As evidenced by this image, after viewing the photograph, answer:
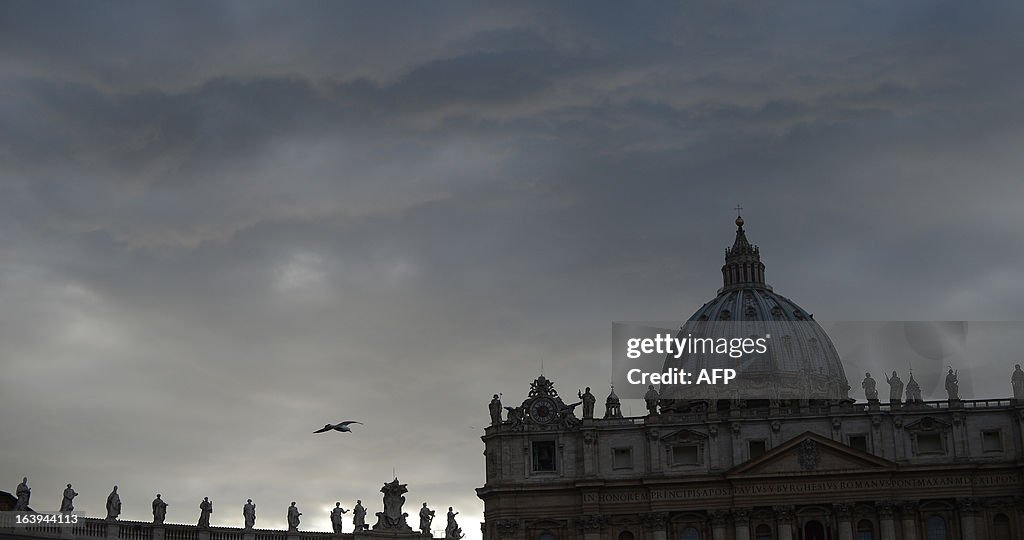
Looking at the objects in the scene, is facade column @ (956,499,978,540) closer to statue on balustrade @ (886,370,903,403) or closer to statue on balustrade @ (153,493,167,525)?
statue on balustrade @ (886,370,903,403)

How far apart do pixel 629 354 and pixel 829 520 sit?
20511mm

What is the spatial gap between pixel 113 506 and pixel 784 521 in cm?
5336

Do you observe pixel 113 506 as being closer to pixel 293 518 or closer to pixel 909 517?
pixel 293 518

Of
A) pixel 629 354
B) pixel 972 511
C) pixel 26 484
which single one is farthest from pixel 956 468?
pixel 26 484

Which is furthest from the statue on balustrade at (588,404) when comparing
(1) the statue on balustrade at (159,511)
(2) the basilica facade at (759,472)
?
(1) the statue on balustrade at (159,511)

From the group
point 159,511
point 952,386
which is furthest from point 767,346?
point 159,511

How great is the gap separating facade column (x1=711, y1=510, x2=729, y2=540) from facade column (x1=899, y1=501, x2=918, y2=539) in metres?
12.9

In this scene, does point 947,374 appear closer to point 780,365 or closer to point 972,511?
point 972,511

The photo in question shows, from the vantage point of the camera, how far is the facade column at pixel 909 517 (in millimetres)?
114500

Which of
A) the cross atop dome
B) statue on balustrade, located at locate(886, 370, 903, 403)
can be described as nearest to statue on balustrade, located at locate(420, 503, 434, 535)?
statue on balustrade, located at locate(886, 370, 903, 403)

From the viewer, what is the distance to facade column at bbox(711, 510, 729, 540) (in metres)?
117

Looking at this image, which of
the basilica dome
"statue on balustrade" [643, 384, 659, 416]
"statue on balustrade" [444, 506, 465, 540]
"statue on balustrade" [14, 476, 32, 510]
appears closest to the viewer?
"statue on balustrade" [14, 476, 32, 510]

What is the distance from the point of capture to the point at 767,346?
159m

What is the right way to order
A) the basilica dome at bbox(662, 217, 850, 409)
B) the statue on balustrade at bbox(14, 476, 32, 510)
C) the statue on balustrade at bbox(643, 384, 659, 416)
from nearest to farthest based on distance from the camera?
the statue on balustrade at bbox(14, 476, 32, 510)
the statue on balustrade at bbox(643, 384, 659, 416)
the basilica dome at bbox(662, 217, 850, 409)
